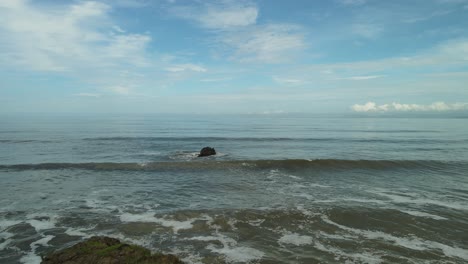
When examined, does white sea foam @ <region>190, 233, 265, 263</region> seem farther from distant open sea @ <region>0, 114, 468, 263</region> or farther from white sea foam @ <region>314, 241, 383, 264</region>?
white sea foam @ <region>314, 241, 383, 264</region>

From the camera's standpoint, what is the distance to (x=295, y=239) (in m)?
10.8

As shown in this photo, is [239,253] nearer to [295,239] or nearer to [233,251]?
[233,251]

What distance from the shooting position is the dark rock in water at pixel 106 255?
22.6ft

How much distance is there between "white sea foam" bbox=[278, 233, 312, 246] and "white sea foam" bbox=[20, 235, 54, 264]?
323 inches

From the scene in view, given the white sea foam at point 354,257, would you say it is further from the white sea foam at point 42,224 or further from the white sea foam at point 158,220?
the white sea foam at point 42,224

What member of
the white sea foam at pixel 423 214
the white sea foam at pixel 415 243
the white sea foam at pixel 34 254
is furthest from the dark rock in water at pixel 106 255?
the white sea foam at pixel 423 214

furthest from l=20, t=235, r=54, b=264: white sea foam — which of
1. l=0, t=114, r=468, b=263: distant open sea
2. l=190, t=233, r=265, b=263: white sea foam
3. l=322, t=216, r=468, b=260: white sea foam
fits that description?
l=322, t=216, r=468, b=260: white sea foam

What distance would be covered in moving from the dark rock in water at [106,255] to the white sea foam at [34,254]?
2476 millimetres

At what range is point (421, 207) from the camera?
14422mm

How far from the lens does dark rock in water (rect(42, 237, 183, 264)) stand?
22.6 ft

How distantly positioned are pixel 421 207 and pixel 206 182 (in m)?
12.9

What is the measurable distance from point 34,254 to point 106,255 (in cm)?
449

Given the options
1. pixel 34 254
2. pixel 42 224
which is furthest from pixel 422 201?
pixel 42 224

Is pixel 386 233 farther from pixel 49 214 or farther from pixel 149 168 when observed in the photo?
pixel 149 168
